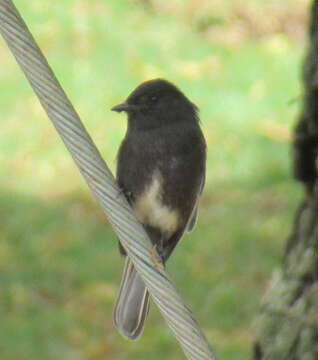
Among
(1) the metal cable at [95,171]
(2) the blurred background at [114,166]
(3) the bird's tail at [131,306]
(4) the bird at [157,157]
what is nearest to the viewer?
(1) the metal cable at [95,171]

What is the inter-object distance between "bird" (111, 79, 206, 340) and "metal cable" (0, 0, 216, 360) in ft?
4.02

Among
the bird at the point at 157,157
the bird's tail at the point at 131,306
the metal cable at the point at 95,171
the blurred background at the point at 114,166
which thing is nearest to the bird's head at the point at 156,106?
the bird at the point at 157,157

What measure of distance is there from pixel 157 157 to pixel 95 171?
1.44m

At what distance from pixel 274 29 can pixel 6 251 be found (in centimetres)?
404

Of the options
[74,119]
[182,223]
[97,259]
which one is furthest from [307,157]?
[97,259]

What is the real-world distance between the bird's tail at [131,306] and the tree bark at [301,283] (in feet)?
2.32

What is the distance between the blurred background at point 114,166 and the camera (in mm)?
8102

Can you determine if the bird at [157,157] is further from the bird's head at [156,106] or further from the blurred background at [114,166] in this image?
the blurred background at [114,166]

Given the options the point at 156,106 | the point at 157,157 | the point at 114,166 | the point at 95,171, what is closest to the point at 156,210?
the point at 157,157

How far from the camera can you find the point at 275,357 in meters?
5.23

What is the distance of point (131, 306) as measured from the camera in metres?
4.73

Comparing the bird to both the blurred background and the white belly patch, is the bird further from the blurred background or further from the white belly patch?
the blurred background

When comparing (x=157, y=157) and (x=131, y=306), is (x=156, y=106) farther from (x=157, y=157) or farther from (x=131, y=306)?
(x=131, y=306)

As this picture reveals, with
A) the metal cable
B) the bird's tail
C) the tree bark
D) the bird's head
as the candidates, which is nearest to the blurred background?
the tree bark
